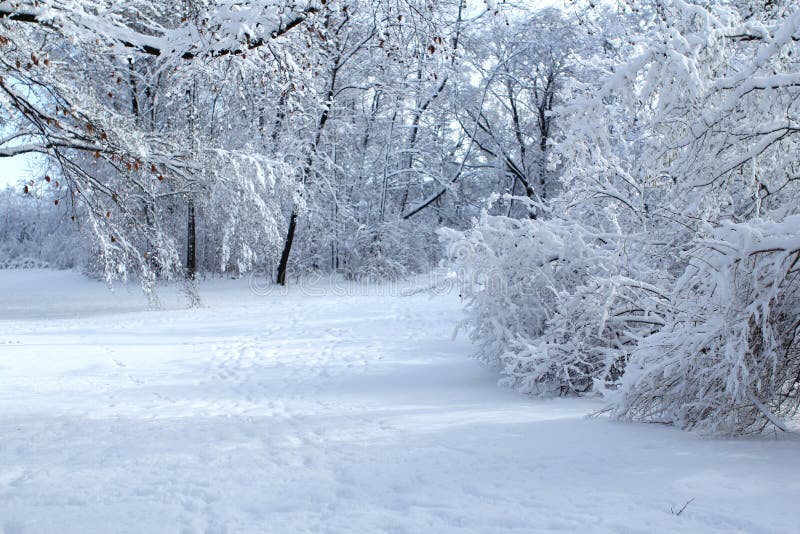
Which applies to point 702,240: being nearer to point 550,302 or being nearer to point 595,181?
point 550,302

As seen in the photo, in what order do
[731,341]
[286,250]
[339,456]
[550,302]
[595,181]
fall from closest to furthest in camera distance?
[731,341], [339,456], [550,302], [595,181], [286,250]

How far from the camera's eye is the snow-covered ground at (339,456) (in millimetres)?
3055

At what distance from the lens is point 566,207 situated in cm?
789

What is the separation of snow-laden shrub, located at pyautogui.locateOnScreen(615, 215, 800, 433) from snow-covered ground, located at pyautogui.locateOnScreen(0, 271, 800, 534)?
0.26 m

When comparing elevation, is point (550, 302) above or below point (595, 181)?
below

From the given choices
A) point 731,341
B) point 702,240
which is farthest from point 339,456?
point 702,240

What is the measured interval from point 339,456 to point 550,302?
3740mm

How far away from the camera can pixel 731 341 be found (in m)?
3.99

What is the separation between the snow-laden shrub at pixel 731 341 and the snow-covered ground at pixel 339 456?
0.26m

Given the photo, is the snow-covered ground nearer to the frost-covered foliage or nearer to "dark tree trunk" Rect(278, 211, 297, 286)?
the frost-covered foliage

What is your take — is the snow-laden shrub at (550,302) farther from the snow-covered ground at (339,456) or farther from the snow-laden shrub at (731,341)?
the snow-laden shrub at (731,341)

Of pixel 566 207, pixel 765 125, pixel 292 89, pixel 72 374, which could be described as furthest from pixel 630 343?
pixel 72 374

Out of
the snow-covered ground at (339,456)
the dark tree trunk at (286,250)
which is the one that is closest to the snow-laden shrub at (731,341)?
the snow-covered ground at (339,456)

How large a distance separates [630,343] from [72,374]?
627 cm
